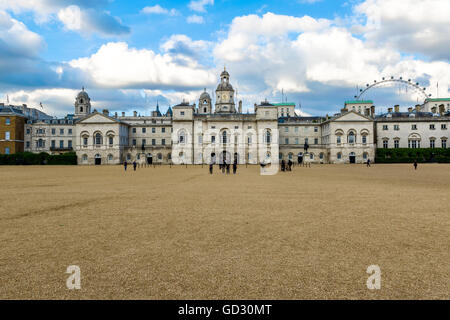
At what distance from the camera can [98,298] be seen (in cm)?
451

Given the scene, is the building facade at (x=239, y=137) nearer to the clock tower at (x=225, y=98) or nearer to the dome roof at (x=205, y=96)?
the clock tower at (x=225, y=98)

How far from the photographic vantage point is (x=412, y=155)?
65562 mm

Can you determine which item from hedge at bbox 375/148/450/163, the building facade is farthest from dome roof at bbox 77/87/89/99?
hedge at bbox 375/148/450/163

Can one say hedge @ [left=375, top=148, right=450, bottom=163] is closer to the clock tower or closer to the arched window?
the clock tower

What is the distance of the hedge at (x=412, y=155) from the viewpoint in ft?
212

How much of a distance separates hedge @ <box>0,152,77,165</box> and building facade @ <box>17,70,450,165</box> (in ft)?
11.4

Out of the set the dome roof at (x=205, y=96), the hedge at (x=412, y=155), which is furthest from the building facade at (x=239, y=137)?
the dome roof at (x=205, y=96)

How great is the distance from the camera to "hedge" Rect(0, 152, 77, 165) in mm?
62500

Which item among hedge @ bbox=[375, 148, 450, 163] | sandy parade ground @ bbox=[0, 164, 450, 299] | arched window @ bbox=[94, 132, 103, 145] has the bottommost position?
sandy parade ground @ bbox=[0, 164, 450, 299]

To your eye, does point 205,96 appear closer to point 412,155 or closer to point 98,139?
point 98,139
